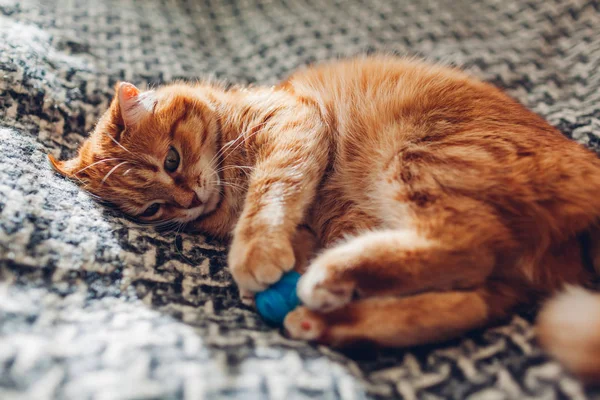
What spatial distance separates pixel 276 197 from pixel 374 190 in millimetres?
277

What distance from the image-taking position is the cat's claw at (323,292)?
975 millimetres

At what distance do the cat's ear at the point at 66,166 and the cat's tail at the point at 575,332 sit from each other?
1290mm

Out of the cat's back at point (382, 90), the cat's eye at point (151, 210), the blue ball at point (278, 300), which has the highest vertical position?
the cat's back at point (382, 90)

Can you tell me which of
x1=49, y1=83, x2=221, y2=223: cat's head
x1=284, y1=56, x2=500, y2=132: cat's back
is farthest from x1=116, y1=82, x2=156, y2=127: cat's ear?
x1=284, y1=56, x2=500, y2=132: cat's back

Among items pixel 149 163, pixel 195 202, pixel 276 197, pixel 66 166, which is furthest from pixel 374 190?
pixel 66 166

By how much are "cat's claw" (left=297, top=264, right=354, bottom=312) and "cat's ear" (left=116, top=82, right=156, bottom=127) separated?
780 millimetres

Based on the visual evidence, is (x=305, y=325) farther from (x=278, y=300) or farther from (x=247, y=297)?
(x=247, y=297)

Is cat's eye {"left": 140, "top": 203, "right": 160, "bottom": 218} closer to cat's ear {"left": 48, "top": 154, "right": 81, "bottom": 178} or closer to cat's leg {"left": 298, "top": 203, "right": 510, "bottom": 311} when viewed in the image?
cat's ear {"left": 48, "top": 154, "right": 81, "bottom": 178}

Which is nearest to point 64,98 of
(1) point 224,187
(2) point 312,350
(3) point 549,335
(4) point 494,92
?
(1) point 224,187

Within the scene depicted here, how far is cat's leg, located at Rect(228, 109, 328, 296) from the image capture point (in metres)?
1.07

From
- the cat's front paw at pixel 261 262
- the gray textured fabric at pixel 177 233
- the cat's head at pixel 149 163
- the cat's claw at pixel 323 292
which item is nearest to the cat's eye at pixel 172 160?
the cat's head at pixel 149 163

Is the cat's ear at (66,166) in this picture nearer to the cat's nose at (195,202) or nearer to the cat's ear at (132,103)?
the cat's ear at (132,103)

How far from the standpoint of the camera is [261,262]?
1053 millimetres

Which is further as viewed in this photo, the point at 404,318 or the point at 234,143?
the point at 234,143
